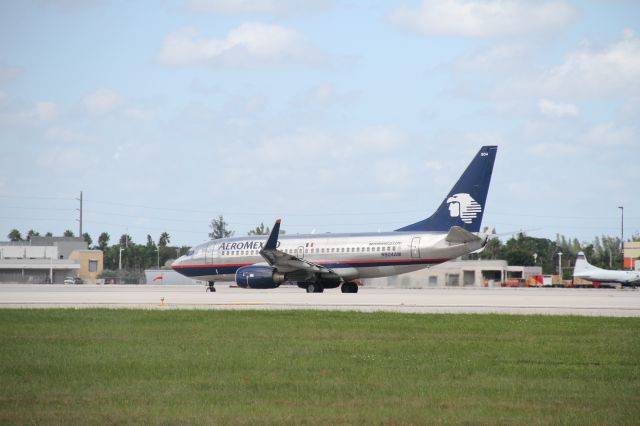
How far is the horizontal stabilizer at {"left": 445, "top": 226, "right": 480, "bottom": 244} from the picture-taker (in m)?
Answer: 45.5

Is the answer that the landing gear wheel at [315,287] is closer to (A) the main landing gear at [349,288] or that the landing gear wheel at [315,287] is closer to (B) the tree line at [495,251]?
(A) the main landing gear at [349,288]

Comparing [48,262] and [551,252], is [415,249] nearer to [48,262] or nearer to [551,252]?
[48,262]

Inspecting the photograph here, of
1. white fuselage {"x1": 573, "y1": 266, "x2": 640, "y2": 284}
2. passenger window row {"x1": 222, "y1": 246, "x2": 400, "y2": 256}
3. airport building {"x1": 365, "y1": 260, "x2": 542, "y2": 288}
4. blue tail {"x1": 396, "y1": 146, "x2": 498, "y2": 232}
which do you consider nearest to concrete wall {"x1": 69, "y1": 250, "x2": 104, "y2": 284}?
airport building {"x1": 365, "y1": 260, "x2": 542, "y2": 288}

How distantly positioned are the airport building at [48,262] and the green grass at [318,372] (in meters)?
74.8

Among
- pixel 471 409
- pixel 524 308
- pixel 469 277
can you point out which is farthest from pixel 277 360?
pixel 469 277

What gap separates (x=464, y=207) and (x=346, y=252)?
7.00 meters

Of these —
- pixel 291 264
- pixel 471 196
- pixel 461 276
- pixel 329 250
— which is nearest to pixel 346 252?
pixel 329 250

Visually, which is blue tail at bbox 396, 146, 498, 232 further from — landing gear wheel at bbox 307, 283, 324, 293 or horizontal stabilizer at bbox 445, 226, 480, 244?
landing gear wheel at bbox 307, 283, 324, 293

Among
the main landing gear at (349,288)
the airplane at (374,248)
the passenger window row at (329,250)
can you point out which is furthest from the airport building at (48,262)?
the main landing gear at (349,288)

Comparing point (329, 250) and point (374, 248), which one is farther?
point (329, 250)

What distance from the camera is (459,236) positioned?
4600 centimetres

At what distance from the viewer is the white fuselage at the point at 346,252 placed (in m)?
47.7

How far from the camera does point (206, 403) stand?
12344mm

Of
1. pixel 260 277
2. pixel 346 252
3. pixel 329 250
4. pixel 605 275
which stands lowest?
pixel 605 275
